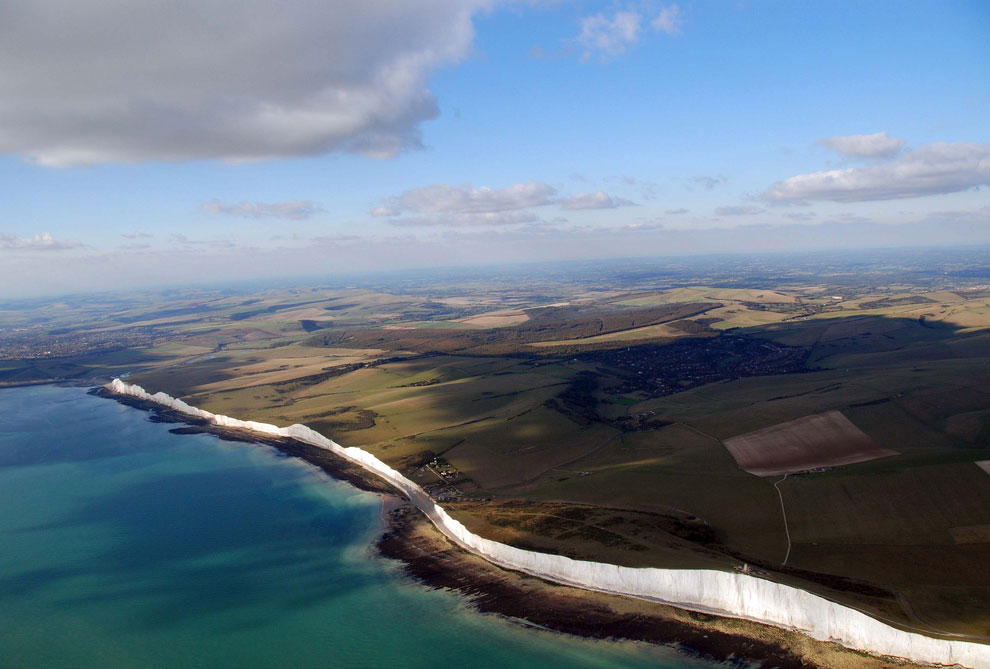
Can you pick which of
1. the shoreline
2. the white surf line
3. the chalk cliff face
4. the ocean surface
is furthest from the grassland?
the ocean surface

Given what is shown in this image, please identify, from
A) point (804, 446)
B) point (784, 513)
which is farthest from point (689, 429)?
point (784, 513)

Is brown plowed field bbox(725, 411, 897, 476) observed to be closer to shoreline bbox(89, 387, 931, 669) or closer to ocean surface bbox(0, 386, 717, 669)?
shoreline bbox(89, 387, 931, 669)

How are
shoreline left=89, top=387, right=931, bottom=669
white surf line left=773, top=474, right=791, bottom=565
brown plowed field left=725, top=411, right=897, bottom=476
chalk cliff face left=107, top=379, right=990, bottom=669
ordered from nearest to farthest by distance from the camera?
chalk cliff face left=107, top=379, right=990, bottom=669
shoreline left=89, top=387, right=931, bottom=669
white surf line left=773, top=474, right=791, bottom=565
brown plowed field left=725, top=411, right=897, bottom=476

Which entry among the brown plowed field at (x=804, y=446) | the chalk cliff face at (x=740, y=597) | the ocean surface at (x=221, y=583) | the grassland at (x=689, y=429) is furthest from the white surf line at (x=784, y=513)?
the ocean surface at (x=221, y=583)

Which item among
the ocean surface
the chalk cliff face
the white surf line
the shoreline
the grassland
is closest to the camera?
the chalk cliff face

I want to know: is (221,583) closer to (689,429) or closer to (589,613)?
(589,613)

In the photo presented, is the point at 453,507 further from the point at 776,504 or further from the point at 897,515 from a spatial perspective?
the point at 897,515

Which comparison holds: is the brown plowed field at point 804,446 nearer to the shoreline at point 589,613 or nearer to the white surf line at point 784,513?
the white surf line at point 784,513
